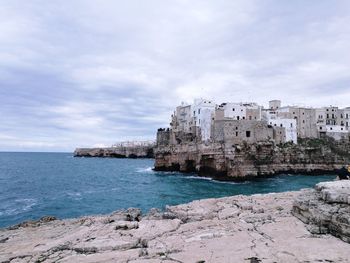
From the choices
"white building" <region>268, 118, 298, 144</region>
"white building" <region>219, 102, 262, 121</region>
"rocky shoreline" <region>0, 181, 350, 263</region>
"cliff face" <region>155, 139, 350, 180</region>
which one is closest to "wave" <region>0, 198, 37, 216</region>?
"rocky shoreline" <region>0, 181, 350, 263</region>

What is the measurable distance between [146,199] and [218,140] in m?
22.4

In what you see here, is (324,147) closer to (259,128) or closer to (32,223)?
(259,128)

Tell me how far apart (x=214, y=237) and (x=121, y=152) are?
15136 cm

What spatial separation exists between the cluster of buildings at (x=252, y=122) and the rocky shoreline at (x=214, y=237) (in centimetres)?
4134

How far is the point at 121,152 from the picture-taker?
158875mm

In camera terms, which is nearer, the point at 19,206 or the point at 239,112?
the point at 19,206

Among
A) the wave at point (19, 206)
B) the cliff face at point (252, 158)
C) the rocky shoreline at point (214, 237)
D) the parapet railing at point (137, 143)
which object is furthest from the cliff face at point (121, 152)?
the rocky shoreline at point (214, 237)

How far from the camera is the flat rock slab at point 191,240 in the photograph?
336 inches

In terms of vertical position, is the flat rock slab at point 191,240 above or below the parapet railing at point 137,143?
below

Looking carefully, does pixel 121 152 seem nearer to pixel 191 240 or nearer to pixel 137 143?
pixel 137 143

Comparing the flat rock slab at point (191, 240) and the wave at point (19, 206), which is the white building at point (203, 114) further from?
the flat rock slab at point (191, 240)

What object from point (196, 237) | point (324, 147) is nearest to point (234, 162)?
point (324, 147)

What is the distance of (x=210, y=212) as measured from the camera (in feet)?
46.9

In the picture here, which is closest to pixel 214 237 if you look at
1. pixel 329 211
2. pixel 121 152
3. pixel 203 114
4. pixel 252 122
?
pixel 329 211
